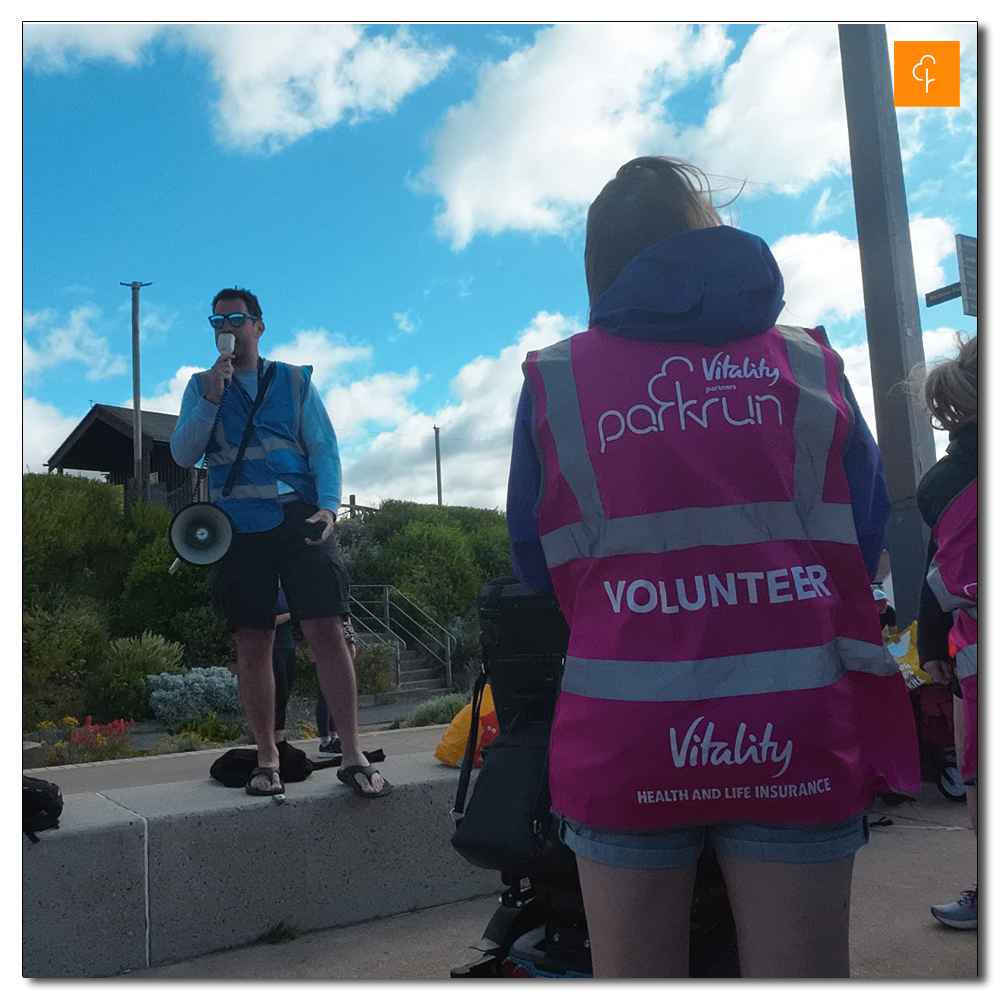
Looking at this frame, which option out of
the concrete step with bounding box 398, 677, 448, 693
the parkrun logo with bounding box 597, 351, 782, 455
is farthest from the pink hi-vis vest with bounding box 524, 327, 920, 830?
the concrete step with bounding box 398, 677, 448, 693

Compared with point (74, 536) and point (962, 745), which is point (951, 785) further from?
point (74, 536)

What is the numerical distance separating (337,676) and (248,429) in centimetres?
76

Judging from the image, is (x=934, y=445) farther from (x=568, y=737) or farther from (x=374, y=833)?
(x=568, y=737)

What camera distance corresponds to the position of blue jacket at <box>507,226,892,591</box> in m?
1.09

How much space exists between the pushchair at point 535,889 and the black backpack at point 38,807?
1.15 m

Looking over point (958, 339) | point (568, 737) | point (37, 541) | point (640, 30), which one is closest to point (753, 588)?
Result: point (568, 737)

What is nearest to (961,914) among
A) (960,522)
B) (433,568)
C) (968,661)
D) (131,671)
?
(968,661)

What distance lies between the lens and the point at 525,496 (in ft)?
3.84

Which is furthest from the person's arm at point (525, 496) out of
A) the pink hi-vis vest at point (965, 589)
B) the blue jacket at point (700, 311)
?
the pink hi-vis vest at point (965, 589)

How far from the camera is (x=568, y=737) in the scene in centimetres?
107

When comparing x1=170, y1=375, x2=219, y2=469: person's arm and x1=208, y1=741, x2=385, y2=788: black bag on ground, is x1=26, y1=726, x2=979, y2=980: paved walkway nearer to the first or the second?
x1=208, y1=741, x2=385, y2=788: black bag on ground

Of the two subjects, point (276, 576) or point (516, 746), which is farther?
point (276, 576)

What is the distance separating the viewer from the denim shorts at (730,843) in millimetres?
995
